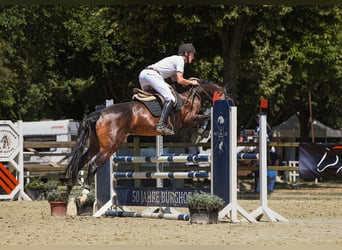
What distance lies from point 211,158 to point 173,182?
4.95 metres

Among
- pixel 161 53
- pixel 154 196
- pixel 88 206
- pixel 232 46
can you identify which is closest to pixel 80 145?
pixel 88 206

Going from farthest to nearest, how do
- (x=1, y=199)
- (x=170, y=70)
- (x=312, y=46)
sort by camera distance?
(x=312, y=46)
(x=1, y=199)
(x=170, y=70)

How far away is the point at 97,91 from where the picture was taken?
102 feet

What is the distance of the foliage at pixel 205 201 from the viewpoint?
9.44m

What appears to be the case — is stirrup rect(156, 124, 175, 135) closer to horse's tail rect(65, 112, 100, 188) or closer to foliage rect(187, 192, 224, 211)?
horse's tail rect(65, 112, 100, 188)

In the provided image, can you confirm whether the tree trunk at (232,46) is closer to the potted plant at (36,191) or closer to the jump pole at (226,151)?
the potted plant at (36,191)

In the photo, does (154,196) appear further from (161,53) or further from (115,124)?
(161,53)

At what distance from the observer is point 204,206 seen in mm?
9484

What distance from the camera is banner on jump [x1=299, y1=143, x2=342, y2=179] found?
1744cm

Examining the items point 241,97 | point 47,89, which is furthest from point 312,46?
point 47,89

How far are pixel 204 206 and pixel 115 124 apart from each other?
2287 millimetres

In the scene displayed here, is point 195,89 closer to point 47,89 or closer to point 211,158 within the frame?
point 211,158

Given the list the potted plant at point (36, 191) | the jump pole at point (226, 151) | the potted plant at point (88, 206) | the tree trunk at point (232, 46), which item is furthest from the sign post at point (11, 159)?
the jump pole at point (226, 151)

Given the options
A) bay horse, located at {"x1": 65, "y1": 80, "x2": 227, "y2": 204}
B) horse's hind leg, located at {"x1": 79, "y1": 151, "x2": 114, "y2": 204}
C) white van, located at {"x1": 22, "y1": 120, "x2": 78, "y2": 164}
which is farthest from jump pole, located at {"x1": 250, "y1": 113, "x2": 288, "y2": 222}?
white van, located at {"x1": 22, "y1": 120, "x2": 78, "y2": 164}
